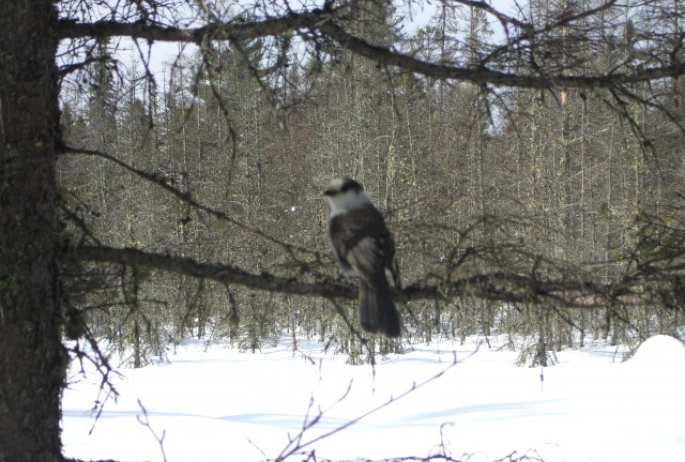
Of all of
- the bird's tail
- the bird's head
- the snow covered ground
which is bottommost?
the snow covered ground

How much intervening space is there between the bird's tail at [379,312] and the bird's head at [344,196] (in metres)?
A: 0.99

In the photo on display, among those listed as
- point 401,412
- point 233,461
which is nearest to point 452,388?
point 401,412

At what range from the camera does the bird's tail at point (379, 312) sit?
296cm

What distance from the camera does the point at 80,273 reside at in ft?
10.5

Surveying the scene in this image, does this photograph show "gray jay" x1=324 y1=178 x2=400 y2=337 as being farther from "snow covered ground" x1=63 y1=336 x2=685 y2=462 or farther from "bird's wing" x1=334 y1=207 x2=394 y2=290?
"snow covered ground" x1=63 y1=336 x2=685 y2=462

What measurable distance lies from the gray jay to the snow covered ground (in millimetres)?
943

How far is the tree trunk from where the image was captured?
2799mm

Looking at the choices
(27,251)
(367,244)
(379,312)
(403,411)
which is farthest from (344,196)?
(403,411)

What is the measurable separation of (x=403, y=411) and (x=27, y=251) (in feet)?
23.4

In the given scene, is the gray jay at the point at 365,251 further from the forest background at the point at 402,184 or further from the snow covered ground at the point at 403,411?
the snow covered ground at the point at 403,411

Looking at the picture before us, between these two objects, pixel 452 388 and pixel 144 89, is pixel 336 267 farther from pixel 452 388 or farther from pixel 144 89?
pixel 452 388

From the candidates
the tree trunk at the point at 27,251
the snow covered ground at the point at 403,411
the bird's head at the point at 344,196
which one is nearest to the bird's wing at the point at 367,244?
the bird's head at the point at 344,196

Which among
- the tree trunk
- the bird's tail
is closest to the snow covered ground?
the bird's tail

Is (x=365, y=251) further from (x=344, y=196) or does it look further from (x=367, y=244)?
(x=344, y=196)
